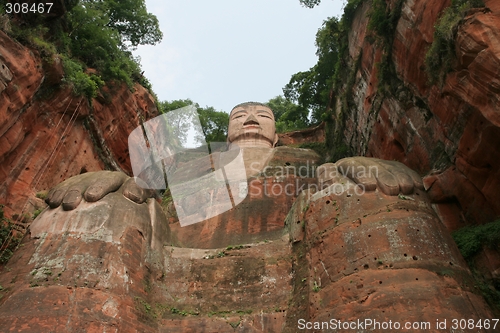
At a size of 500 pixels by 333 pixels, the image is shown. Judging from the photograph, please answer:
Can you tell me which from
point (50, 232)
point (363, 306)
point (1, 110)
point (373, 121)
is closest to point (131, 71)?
point (1, 110)

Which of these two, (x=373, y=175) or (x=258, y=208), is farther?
(x=258, y=208)

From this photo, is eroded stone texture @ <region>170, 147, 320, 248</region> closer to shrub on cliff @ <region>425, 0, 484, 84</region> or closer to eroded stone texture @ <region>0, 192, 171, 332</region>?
eroded stone texture @ <region>0, 192, 171, 332</region>

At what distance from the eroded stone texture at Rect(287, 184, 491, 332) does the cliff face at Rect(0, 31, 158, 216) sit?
6.73 metres

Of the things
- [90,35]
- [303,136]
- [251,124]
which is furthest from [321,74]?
[90,35]

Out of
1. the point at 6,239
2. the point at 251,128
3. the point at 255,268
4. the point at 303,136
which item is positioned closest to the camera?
the point at 255,268

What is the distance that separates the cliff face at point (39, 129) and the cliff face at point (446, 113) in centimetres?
831

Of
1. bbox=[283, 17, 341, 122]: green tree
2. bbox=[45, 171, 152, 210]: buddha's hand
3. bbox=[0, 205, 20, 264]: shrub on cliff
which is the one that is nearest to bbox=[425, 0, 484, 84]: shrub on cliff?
bbox=[45, 171, 152, 210]: buddha's hand

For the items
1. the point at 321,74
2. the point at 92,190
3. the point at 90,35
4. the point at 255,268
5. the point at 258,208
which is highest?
the point at 321,74

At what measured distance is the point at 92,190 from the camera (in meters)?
8.23

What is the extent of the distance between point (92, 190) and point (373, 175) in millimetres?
4979

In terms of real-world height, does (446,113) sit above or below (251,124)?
below

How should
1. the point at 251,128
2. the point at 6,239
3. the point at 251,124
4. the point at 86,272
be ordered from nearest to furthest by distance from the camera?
the point at 86,272 < the point at 6,239 < the point at 251,128 < the point at 251,124

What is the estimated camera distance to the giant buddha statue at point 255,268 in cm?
635

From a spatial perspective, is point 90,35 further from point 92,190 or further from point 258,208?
point 92,190
